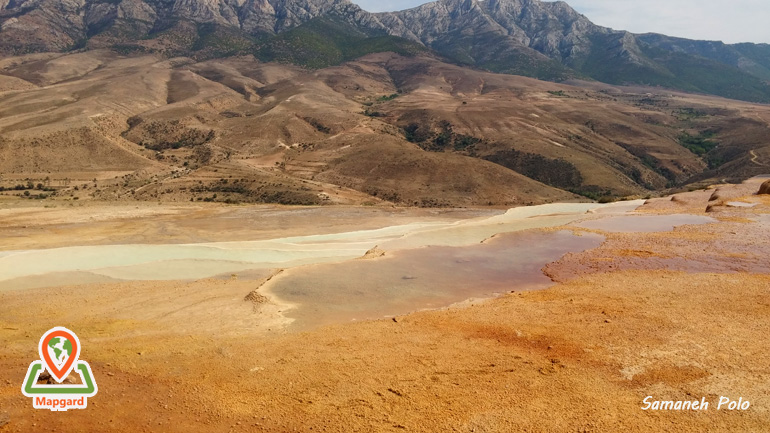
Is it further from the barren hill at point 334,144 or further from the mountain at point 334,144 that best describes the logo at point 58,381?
the barren hill at point 334,144

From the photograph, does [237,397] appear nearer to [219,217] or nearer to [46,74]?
[219,217]

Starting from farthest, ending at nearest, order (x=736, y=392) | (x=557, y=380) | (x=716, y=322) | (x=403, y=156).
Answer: (x=403, y=156) → (x=716, y=322) → (x=557, y=380) → (x=736, y=392)

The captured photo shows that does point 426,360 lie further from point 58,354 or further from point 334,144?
point 334,144

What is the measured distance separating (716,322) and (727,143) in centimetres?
12109

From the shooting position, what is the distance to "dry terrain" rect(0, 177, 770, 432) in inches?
419

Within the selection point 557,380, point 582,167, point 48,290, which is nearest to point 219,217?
point 48,290

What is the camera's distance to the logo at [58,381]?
36.6ft

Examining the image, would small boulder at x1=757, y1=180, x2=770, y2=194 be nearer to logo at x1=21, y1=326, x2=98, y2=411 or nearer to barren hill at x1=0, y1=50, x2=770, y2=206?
barren hill at x1=0, y1=50, x2=770, y2=206

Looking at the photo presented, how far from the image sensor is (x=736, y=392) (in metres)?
11.2

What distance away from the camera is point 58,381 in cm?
1152

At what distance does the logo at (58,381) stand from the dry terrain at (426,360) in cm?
31

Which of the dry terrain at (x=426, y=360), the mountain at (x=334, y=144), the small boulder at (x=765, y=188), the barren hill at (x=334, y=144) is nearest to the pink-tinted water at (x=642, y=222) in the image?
the dry terrain at (x=426, y=360)

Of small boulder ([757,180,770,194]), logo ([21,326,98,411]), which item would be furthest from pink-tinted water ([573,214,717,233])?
logo ([21,326,98,411])

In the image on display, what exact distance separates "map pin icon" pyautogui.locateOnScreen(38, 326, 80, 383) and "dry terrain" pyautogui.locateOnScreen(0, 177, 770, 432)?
91 cm
